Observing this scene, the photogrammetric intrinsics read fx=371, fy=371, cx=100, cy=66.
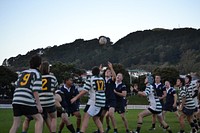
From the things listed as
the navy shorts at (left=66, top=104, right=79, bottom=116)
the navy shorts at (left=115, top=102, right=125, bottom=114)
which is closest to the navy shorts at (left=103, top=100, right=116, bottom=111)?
the navy shorts at (left=115, top=102, right=125, bottom=114)

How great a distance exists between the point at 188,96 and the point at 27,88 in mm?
7569

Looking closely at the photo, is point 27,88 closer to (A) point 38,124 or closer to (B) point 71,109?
(A) point 38,124

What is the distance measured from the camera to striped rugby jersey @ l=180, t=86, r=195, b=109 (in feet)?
47.6

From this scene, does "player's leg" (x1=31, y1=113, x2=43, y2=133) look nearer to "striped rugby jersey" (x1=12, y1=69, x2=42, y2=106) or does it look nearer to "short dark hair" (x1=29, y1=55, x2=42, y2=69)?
"striped rugby jersey" (x1=12, y1=69, x2=42, y2=106)

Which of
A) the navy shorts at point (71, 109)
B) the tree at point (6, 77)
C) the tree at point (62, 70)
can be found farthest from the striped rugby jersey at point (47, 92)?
the tree at point (62, 70)

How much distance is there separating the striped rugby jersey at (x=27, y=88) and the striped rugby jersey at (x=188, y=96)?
706 centimetres

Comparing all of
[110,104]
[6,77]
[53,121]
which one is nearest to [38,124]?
[53,121]

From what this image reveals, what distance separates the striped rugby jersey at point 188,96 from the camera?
14.5 meters

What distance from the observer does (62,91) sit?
13.8m

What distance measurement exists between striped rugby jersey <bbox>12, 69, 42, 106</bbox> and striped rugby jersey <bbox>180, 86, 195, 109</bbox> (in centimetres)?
706

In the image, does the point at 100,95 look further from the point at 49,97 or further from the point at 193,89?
the point at 193,89

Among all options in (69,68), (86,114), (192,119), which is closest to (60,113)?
(86,114)

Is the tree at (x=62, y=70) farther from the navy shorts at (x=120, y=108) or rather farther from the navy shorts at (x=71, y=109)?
the navy shorts at (x=71, y=109)

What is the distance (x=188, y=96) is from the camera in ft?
48.1
